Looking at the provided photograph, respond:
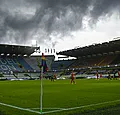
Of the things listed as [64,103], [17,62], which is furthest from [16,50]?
[64,103]

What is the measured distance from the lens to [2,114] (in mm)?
A: 9211

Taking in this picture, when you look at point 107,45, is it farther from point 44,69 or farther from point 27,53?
point 44,69

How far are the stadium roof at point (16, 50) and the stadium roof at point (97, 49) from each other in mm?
15793

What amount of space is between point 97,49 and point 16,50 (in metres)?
36.4

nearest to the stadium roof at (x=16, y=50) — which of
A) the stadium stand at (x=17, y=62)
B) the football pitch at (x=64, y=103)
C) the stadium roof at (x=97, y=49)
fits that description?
the stadium stand at (x=17, y=62)

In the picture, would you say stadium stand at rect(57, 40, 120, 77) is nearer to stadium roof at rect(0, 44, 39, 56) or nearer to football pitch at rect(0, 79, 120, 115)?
stadium roof at rect(0, 44, 39, 56)

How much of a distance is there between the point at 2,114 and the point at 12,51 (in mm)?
95262

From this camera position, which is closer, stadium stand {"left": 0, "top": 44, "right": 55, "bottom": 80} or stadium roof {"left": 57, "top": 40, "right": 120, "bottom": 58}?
A: stadium roof {"left": 57, "top": 40, "right": 120, "bottom": 58}

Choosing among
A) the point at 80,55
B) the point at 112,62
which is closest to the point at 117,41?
the point at 112,62

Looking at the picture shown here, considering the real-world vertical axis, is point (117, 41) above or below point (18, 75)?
above

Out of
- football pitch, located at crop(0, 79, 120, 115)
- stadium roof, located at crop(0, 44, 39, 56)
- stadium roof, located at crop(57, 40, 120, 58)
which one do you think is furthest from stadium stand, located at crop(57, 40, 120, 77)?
football pitch, located at crop(0, 79, 120, 115)

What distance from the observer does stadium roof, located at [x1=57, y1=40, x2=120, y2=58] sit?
82.9 meters

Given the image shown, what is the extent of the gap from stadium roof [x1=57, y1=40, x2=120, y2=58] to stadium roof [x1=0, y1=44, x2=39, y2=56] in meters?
15.8

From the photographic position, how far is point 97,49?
302ft
